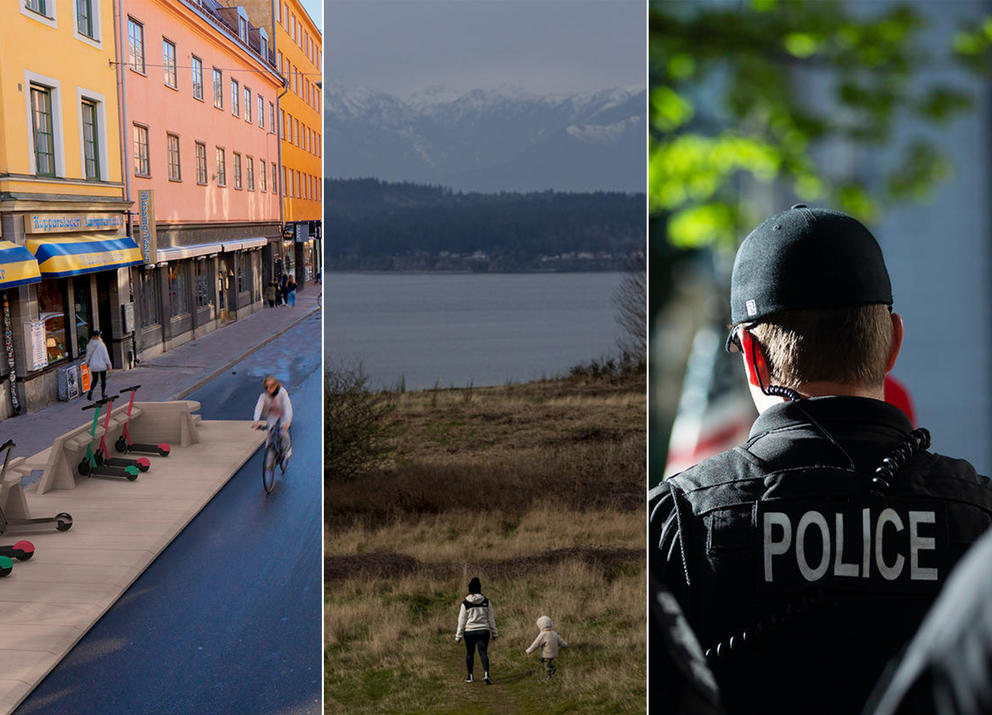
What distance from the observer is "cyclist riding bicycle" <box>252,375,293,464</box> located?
6453mm

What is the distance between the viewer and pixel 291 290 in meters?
7.04

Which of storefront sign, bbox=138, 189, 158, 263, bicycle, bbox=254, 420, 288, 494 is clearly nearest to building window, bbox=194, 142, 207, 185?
storefront sign, bbox=138, 189, 158, 263

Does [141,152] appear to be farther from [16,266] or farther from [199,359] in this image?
[199,359]

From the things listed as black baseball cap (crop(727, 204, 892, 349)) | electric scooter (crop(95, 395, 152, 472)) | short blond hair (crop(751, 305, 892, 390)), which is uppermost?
black baseball cap (crop(727, 204, 892, 349))

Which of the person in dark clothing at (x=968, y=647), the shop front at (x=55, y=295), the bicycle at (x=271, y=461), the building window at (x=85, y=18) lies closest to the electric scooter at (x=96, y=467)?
the shop front at (x=55, y=295)

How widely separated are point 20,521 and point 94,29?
10.2 feet

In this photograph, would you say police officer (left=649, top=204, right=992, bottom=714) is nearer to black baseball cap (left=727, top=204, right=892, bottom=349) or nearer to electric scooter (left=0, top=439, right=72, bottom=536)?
black baseball cap (left=727, top=204, right=892, bottom=349)

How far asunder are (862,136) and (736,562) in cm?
202

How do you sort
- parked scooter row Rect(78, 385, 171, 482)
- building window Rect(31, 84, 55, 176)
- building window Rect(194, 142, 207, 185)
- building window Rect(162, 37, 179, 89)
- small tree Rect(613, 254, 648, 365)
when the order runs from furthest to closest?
1. building window Rect(194, 142, 207, 185)
2. parked scooter row Rect(78, 385, 171, 482)
3. building window Rect(162, 37, 179, 89)
4. building window Rect(31, 84, 55, 176)
5. small tree Rect(613, 254, 648, 365)

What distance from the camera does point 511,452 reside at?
4.88 m

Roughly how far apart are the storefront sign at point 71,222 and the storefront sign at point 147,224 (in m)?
0.15

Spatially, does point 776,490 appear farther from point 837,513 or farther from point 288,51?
point 288,51

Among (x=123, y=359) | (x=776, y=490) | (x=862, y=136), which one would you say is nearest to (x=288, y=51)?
(x=123, y=359)

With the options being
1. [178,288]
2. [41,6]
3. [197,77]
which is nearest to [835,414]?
[178,288]
